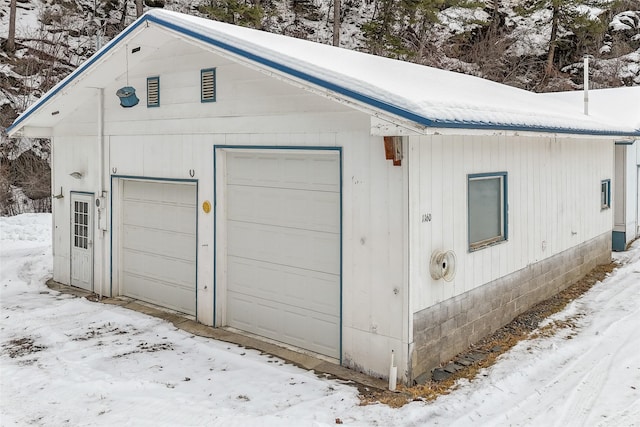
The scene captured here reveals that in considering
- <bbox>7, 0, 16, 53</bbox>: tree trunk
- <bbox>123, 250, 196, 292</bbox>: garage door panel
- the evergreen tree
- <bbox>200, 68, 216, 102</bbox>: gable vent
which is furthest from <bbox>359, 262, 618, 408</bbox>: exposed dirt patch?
<bbox>7, 0, 16, 53</bbox>: tree trunk

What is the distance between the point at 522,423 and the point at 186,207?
5.48 meters

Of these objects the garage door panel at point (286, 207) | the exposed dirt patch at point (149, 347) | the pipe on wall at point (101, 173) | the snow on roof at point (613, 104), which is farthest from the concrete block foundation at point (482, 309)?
Answer: the pipe on wall at point (101, 173)

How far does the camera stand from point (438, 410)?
4.94 m

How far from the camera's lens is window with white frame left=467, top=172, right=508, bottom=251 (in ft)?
22.0

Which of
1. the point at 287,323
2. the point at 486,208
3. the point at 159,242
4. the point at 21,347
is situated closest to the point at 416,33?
the point at 159,242

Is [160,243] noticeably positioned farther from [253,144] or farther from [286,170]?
[286,170]

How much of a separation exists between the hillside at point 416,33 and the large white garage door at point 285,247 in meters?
16.1

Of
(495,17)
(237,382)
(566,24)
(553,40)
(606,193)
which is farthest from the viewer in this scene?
(495,17)

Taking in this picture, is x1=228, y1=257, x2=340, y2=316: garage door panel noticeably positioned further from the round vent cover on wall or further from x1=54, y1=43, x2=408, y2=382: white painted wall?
the round vent cover on wall

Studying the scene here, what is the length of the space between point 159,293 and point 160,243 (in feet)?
2.65

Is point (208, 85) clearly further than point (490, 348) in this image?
Yes

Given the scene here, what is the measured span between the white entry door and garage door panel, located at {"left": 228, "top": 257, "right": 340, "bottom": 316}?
3.48 meters


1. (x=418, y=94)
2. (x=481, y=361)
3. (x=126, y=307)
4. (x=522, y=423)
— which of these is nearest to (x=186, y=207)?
(x=126, y=307)

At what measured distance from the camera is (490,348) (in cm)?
668
